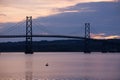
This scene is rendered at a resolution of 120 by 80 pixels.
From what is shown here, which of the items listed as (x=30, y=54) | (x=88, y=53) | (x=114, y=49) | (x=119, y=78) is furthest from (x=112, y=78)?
(x=114, y=49)

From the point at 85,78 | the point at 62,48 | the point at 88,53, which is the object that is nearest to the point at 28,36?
the point at 88,53

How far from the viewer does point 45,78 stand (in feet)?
114

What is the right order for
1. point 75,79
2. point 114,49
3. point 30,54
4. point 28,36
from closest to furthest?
point 75,79 → point 28,36 → point 30,54 → point 114,49

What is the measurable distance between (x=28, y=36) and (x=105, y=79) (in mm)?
39162

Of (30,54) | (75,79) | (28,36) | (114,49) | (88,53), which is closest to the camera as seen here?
(75,79)

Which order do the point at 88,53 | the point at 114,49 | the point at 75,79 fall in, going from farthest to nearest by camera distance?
the point at 114,49, the point at 88,53, the point at 75,79

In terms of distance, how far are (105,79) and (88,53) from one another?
5778 cm

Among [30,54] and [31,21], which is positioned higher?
[31,21]

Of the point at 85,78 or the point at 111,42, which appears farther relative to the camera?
the point at 111,42

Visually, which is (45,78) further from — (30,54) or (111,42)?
(30,54)

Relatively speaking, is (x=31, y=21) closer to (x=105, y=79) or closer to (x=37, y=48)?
(x=37, y=48)

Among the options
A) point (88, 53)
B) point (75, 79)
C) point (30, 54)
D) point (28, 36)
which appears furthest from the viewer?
point (88, 53)

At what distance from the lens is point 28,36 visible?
240 feet

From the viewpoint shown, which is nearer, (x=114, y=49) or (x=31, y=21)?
(x=31, y=21)
